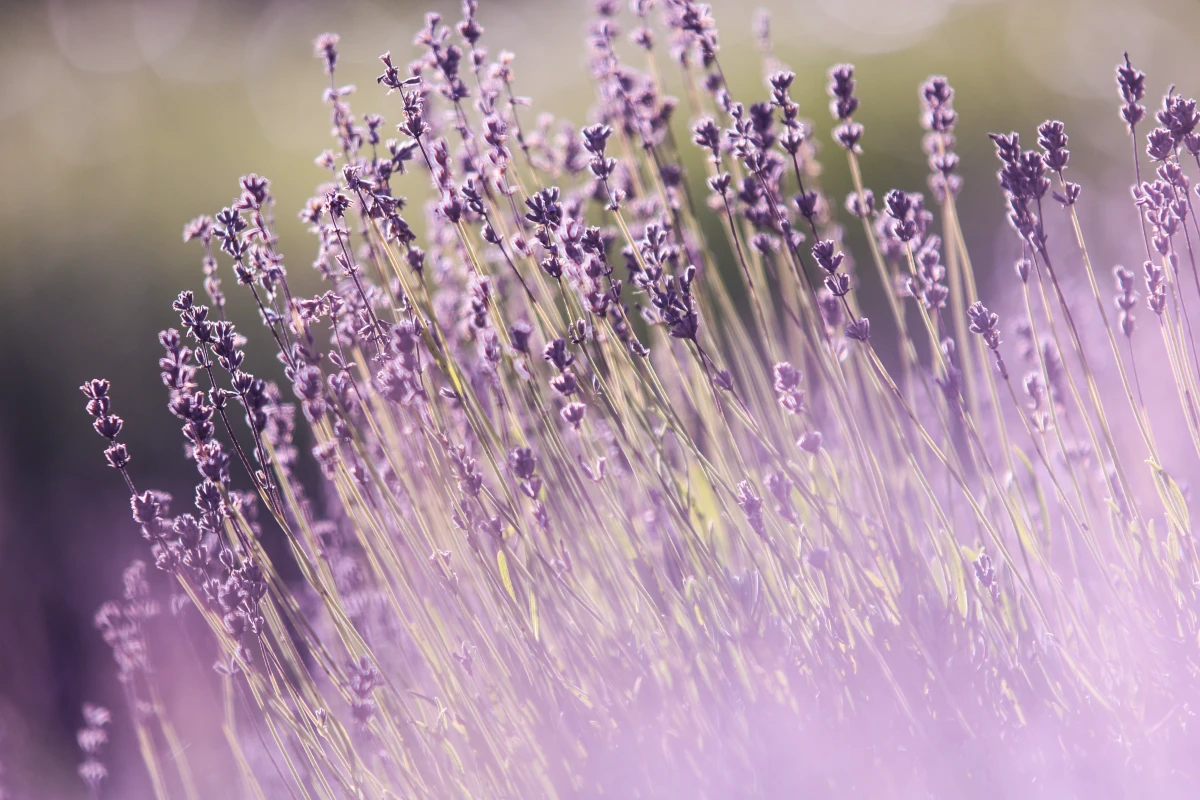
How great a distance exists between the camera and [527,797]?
58.6 inches

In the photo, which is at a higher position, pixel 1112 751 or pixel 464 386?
pixel 464 386

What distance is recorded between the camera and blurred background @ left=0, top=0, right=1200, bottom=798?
3479 mm

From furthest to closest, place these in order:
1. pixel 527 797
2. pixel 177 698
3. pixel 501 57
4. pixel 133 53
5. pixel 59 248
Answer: pixel 133 53, pixel 59 248, pixel 177 698, pixel 501 57, pixel 527 797

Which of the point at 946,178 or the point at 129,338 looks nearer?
the point at 946,178

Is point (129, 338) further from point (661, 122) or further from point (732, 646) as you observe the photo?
point (732, 646)

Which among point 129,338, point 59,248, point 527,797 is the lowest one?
point 527,797

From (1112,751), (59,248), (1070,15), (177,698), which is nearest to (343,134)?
(1112,751)

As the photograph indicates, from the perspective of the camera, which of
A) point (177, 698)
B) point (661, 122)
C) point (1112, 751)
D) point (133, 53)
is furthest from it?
point (133, 53)

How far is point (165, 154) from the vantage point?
21.8 ft

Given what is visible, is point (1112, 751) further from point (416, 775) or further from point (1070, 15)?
point (1070, 15)

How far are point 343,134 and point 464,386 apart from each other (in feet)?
1.84

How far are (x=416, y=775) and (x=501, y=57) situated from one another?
1.33 meters

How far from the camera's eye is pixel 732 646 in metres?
1.53

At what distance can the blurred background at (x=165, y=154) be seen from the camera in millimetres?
3479
